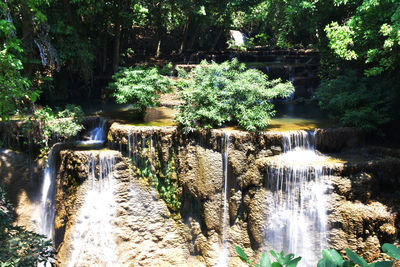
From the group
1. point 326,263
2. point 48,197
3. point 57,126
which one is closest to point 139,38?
point 57,126

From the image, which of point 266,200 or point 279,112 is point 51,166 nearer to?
point 266,200

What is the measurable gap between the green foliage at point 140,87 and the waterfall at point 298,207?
4548 millimetres

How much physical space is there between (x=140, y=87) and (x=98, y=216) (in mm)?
4041

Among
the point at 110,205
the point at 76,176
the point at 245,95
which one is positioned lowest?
the point at 110,205

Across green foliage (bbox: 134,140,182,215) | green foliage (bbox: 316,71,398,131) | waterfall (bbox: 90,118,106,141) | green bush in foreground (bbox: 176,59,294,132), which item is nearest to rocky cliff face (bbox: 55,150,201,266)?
green foliage (bbox: 134,140,182,215)

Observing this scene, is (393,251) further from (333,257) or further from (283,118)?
(283,118)

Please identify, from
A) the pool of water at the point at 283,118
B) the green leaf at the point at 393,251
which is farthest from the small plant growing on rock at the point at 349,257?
A: the pool of water at the point at 283,118

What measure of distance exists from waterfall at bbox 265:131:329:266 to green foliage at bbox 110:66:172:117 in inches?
179

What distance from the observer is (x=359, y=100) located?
9969mm

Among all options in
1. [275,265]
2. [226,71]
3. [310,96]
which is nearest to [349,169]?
[226,71]

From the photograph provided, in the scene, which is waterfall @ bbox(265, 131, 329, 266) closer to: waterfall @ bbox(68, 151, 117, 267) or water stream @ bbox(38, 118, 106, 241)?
waterfall @ bbox(68, 151, 117, 267)

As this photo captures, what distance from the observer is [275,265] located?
1.62m

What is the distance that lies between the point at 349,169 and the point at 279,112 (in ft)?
17.3

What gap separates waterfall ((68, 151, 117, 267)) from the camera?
31.0 ft
